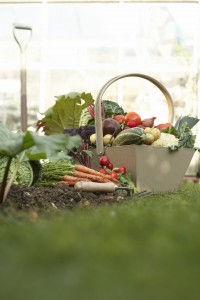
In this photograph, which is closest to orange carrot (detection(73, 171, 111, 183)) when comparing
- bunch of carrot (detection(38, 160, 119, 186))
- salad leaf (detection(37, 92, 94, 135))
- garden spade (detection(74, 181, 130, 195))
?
bunch of carrot (detection(38, 160, 119, 186))

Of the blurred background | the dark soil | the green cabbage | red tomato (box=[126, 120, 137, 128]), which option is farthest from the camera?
the blurred background

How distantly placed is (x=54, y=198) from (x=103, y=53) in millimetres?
7911

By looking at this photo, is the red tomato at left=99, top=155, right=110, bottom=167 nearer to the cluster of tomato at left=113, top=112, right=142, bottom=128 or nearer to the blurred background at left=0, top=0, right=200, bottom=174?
the cluster of tomato at left=113, top=112, right=142, bottom=128

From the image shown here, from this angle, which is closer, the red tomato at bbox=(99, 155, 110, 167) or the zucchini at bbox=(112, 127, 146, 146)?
the zucchini at bbox=(112, 127, 146, 146)

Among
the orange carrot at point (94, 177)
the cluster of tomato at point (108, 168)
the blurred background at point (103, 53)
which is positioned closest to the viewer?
the orange carrot at point (94, 177)

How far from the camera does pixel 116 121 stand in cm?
516

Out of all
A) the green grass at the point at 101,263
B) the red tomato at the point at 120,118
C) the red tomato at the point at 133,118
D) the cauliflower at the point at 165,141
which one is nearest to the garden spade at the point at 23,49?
the red tomato at the point at 120,118

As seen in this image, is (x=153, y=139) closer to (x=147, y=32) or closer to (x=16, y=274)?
(x=16, y=274)

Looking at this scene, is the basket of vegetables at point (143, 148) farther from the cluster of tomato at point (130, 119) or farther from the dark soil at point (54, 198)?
the dark soil at point (54, 198)

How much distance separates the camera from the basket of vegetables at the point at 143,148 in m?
4.74

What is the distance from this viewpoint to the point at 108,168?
5.05 m

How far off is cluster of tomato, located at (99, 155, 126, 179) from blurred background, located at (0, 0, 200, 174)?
19.7 feet

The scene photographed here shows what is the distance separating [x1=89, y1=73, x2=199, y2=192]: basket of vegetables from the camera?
4.74 m

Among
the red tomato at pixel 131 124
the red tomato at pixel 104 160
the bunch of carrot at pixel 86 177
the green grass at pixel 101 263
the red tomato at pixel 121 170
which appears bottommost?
the bunch of carrot at pixel 86 177
